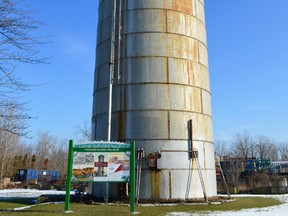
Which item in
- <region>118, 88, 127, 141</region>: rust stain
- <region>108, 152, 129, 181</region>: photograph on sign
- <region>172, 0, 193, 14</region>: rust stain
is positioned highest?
<region>172, 0, 193, 14</region>: rust stain

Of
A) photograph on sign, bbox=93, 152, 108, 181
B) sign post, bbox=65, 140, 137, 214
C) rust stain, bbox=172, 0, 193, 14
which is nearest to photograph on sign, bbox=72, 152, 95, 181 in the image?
sign post, bbox=65, 140, 137, 214

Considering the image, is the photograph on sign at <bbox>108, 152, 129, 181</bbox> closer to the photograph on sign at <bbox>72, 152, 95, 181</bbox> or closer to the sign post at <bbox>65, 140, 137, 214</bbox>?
the sign post at <bbox>65, 140, 137, 214</bbox>

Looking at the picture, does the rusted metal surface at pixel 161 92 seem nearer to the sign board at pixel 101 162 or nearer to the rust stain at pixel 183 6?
the rust stain at pixel 183 6

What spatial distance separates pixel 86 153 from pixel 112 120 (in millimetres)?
3675

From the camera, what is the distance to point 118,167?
1059 centimetres

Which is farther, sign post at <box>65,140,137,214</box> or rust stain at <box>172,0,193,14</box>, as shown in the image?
rust stain at <box>172,0,193,14</box>

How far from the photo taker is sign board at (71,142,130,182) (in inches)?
413

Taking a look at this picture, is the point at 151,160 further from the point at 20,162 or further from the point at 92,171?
the point at 20,162

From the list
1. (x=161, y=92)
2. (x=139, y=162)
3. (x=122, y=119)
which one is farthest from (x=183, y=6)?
(x=139, y=162)

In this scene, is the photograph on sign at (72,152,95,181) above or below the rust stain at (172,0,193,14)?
below

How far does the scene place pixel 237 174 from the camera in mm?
35031

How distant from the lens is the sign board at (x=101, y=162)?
10500 mm

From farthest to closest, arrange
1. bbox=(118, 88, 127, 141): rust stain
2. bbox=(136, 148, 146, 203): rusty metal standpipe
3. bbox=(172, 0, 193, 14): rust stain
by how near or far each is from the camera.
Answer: bbox=(172, 0, 193, 14): rust stain → bbox=(118, 88, 127, 141): rust stain → bbox=(136, 148, 146, 203): rusty metal standpipe

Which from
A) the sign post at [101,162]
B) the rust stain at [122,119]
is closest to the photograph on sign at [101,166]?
the sign post at [101,162]
